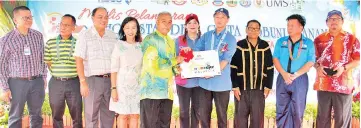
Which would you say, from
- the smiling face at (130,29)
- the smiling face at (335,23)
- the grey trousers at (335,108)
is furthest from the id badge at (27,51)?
the smiling face at (335,23)

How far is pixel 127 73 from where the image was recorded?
4.45 meters

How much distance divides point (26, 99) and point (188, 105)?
1.93 metres

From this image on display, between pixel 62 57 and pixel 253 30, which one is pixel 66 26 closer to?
pixel 62 57

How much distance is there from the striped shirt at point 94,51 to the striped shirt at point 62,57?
220 mm

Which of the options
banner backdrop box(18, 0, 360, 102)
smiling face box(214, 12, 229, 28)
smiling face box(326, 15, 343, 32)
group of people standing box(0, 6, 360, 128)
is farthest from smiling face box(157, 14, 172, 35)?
smiling face box(326, 15, 343, 32)

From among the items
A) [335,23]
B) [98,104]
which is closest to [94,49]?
[98,104]

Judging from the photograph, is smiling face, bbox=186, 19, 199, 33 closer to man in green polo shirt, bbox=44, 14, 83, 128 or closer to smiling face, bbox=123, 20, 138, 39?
smiling face, bbox=123, 20, 138, 39

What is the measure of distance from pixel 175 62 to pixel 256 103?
1.16 m

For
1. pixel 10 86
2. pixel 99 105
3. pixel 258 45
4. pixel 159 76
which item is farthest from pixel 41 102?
pixel 258 45

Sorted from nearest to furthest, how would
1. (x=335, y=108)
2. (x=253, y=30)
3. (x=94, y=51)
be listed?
1. (x=94, y=51)
2. (x=253, y=30)
3. (x=335, y=108)

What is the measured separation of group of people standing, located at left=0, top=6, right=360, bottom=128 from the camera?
175 inches

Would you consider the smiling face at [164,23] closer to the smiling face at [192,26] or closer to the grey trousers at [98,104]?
the smiling face at [192,26]

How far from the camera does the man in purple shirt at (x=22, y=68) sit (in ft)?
15.8

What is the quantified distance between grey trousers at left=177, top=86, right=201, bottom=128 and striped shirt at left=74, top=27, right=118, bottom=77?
2.96ft
